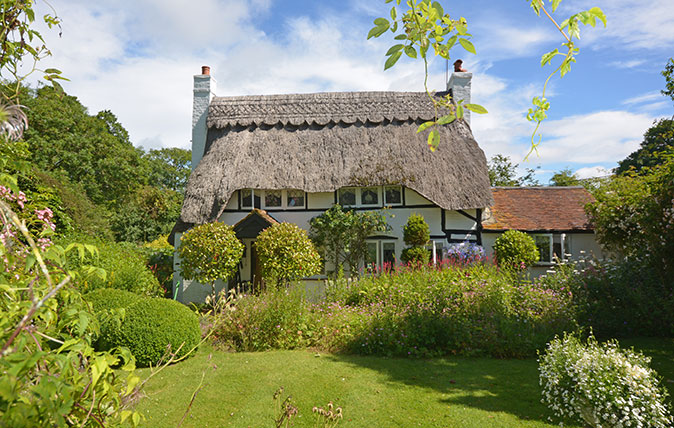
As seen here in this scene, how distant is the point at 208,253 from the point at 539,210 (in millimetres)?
10916

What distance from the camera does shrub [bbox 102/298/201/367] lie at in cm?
652

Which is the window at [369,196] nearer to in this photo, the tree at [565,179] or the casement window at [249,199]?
the casement window at [249,199]

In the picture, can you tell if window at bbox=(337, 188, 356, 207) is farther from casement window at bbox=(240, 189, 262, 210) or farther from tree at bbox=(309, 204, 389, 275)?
casement window at bbox=(240, 189, 262, 210)

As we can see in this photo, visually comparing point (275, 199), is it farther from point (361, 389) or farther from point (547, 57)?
point (547, 57)

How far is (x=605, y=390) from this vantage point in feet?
13.1

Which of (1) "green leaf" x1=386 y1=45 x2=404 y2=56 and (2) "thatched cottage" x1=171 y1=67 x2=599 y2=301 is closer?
(1) "green leaf" x1=386 y1=45 x2=404 y2=56

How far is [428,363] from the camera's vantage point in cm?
655

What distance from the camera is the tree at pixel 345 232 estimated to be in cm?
1253

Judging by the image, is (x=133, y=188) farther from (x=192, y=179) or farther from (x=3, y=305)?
(x=3, y=305)

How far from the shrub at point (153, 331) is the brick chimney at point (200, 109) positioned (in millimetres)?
8417

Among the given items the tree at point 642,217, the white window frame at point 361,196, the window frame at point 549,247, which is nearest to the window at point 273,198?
the white window frame at point 361,196

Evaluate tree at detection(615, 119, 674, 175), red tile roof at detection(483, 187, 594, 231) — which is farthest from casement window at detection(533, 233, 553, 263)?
tree at detection(615, 119, 674, 175)

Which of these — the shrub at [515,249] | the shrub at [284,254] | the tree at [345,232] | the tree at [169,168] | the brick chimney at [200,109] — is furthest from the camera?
the tree at [169,168]

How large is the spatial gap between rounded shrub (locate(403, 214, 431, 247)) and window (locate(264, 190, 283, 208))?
4.17 metres
